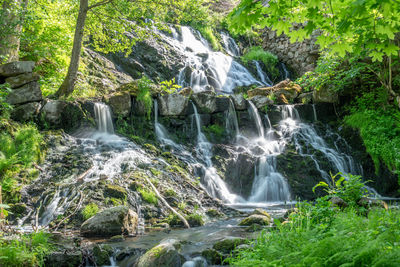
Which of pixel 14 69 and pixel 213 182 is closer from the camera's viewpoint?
pixel 14 69

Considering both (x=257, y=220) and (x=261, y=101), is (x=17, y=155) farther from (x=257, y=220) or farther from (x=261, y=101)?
(x=261, y=101)

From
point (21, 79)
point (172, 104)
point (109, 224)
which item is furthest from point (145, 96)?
point (109, 224)

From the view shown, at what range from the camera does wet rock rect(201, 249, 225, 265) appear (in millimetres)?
3910

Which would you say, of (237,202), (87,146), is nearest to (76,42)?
(87,146)

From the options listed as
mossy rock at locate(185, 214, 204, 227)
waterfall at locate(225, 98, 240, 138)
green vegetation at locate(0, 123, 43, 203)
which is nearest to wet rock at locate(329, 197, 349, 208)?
mossy rock at locate(185, 214, 204, 227)

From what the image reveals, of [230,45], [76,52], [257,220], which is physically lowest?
[257,220]

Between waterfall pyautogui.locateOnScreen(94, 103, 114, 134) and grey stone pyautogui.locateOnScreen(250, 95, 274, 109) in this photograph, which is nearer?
waterfall pyautogui.locateOnScreen(94, 103, 114, 134)

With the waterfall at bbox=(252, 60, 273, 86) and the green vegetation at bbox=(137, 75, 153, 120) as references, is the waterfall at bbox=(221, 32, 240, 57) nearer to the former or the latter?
the waterfall at bbox=(252, 60, 273, 86)

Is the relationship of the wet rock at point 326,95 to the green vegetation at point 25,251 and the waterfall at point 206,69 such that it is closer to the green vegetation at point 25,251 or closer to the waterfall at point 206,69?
the waterfall at point 206,69

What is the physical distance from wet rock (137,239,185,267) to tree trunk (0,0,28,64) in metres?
6.45

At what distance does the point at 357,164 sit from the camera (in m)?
10.3

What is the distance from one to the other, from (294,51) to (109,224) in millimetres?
18310

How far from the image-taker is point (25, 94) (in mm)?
8836

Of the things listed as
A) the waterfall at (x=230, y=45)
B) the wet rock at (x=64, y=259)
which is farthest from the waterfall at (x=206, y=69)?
the wet rock at (x=64, y=259)
